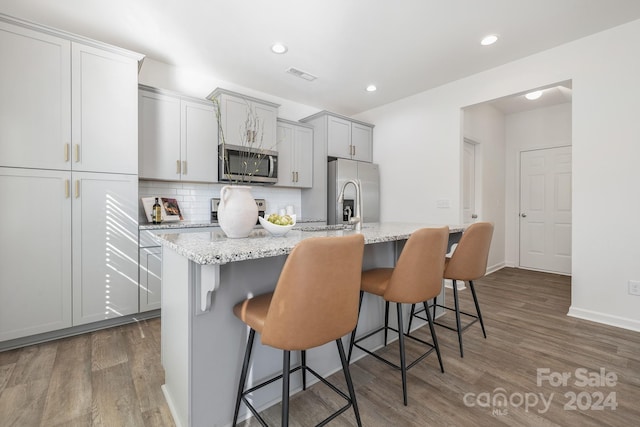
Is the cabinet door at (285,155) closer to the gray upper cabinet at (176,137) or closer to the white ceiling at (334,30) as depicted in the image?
the white ceiling at (334,30)

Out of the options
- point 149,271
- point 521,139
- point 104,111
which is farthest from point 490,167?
point 104,111

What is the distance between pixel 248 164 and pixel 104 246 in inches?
65.9

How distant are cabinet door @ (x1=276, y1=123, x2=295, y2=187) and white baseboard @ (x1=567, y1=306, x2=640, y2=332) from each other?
3.48m

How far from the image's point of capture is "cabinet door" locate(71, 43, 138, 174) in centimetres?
235

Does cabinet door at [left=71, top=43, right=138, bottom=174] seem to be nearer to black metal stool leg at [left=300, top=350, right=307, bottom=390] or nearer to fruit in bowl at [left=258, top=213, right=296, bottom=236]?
fruit in bowl at [left=258, top=213, right=296, bottom=236]

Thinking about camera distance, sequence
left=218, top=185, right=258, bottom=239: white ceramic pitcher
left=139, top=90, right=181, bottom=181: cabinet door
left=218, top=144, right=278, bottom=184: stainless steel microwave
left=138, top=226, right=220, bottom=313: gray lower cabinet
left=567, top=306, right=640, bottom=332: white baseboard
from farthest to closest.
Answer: left=218, top=144, right=278, bottom=184: stainless steel microwave < left=139, top=90, right=181, bottom=181: cabinet door < left=138, top=226, right=220, bottom=313: gray lower cabinet < left=567, top=306, right=640, bottom=332: white baseboard < left=218, top=185, right=258, bottom=239: white ceramic pitcher

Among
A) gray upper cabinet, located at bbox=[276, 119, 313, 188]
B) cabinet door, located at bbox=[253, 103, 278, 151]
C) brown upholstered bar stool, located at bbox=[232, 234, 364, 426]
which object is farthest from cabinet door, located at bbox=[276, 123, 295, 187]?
brown upholstered bar stool, located at bbox=[232, 234, 364, 426]

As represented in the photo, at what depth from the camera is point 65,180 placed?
2.29m

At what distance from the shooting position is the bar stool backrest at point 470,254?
205cm

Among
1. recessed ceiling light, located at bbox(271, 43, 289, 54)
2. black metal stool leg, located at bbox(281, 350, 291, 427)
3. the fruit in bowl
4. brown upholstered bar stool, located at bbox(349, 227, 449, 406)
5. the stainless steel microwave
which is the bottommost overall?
black metal stool leg, located at bbox(281, 350, 291, 427)

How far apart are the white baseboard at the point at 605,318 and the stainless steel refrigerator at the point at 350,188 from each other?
2.58 m

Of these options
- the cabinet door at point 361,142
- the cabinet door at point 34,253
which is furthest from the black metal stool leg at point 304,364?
the cabinet door at point 361,142

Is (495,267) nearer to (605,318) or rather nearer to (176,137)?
(605,318)

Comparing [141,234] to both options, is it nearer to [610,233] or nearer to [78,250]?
[78,250]
